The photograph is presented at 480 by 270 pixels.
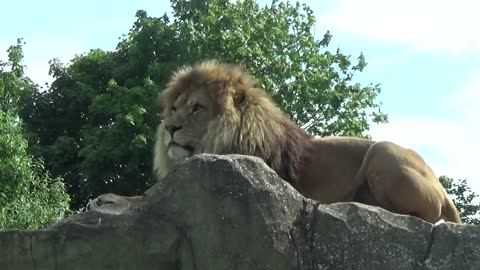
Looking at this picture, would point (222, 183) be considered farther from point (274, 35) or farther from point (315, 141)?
point (274, 35)

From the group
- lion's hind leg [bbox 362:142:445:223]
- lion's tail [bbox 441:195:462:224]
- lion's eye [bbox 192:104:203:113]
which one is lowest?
lion's tail [bbox 441:195:462:224]

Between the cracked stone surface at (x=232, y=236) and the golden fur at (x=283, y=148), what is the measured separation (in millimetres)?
1514

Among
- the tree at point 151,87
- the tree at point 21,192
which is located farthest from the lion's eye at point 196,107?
the tree at point 151,87

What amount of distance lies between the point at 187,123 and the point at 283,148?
0.77m

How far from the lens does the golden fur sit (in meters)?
6.57

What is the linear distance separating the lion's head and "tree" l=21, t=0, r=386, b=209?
12348mm

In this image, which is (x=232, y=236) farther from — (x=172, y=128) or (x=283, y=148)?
(x=172, y=128)

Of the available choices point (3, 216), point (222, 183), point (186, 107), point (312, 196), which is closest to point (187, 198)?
point (222, 183)

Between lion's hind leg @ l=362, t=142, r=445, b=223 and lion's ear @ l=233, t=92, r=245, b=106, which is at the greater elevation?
lion's ear @ l=233, t=92, r=245, b=106

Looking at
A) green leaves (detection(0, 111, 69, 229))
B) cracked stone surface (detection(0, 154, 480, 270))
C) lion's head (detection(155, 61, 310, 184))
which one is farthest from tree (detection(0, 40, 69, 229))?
cracked stone surface (detection(0, 154, 480, 270))

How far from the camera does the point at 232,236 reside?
16.2ft

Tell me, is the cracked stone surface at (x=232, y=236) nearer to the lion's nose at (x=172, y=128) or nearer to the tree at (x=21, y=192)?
the lion's nose at (x=172, y=128)

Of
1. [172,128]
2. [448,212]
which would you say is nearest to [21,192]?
[172,128]

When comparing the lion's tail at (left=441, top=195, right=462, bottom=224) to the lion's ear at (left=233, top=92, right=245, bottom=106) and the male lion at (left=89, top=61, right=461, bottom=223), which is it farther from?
the lion's ear at (left=233, top=92, right=245, bottom=106)
